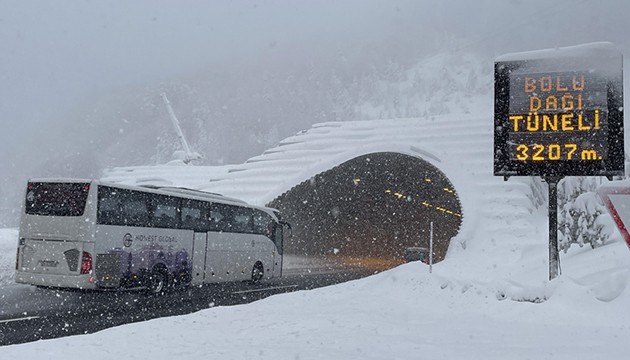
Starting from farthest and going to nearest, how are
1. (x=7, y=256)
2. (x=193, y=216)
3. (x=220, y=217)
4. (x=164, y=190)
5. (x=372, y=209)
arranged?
(x=372, y=209) < (x=7, y=256) < (x=220, y=217) < (x=193, y=216) < (x=164, y=190)

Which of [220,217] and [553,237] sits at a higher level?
[220,217]

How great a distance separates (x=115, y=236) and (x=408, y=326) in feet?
27.0

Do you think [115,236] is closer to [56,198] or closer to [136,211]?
[136,211]

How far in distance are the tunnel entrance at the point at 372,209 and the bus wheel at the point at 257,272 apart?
22.4 m

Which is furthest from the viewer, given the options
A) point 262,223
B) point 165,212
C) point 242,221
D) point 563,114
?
point 262,223

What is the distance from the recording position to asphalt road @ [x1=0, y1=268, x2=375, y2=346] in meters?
10.1

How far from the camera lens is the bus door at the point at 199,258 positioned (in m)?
18.4

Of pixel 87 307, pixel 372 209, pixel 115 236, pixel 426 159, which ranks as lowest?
pixel 87 307

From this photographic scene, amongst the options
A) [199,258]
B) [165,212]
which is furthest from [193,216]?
[165,212]

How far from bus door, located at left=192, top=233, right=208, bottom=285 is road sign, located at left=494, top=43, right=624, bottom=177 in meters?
9.65

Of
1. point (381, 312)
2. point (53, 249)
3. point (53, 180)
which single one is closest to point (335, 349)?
point (381, 312)

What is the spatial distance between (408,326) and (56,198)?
9695 mm

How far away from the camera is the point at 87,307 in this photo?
548 inches

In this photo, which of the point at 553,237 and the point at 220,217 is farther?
the point at 220,217
